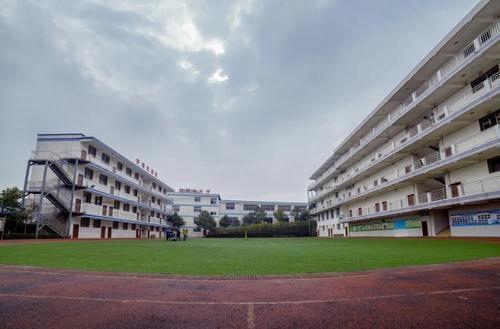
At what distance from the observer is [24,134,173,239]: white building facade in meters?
27.4

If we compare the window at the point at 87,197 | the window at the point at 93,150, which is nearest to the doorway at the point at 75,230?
the window at the point at 87,197

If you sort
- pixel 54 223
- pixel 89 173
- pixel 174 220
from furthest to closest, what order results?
pixel 174 220
pixel 89 173
pixel 54 223

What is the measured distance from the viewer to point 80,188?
99.6 ft

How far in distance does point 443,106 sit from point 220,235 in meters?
47.0

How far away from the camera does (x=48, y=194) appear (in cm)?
2658

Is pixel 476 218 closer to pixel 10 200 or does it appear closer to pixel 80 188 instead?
pixel 80 188

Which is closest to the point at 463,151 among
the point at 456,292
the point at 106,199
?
the point at 456,292

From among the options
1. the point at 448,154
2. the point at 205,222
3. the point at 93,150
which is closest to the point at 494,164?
the point at 448,154

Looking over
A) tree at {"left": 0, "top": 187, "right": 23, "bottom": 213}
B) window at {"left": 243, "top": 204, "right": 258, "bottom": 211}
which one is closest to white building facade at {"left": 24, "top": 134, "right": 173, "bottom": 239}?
tree at {"left": 0, "top": 187, "right": 23, "bottom": 213}

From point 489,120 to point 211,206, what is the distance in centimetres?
6281

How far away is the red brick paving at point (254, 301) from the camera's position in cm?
342

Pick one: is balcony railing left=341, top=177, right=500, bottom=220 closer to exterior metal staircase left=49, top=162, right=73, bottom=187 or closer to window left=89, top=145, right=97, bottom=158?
exterior metal staircase left=49, top=162, right=73, bottom=187

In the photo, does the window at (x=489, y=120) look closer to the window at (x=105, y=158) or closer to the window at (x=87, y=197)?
the window at (x=87, y=197)

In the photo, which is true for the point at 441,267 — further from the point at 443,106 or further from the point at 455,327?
→ the point at 443,106
